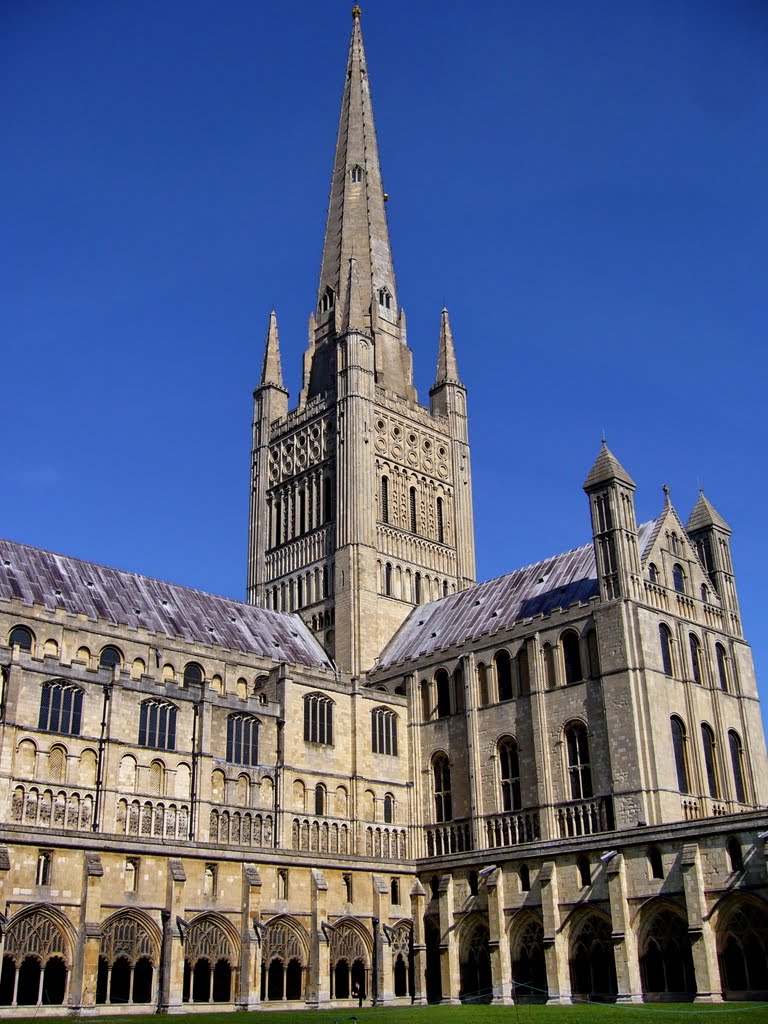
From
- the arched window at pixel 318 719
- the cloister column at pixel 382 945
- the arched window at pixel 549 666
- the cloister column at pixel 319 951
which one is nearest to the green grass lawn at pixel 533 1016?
the cloister column at pixel 319 951

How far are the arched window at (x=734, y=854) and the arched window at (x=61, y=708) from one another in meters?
30.3

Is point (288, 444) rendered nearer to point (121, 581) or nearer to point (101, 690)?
point (121, 581)

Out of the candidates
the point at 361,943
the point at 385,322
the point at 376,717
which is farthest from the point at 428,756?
the point at 385,322

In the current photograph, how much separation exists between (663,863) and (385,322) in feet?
172

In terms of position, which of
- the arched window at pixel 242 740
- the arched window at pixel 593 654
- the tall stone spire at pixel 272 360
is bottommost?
the arched window at pixel 242 740

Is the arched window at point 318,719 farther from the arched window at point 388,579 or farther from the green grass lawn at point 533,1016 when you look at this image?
the green grass lawn at point 533,1016

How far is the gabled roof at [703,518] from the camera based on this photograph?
6575 centimetres

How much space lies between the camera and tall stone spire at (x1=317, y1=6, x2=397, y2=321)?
88.6 metres

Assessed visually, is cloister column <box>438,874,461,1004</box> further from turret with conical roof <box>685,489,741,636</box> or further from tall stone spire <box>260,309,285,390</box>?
tall stone spire <box>260,309,285,390</box>

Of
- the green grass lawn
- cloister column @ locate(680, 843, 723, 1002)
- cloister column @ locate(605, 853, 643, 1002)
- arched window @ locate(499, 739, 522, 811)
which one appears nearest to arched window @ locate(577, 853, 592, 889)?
cloister column @ locate(605, 853, 643, 1002)

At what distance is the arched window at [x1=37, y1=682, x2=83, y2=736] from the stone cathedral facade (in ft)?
0.39

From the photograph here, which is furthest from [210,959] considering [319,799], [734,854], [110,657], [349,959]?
[734,854]

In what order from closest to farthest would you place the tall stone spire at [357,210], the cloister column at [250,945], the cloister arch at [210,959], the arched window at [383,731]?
the cloister arch at [210,959]
the cloister column at [250,945]
the arched window at [383,731]
the tall stone spire at [357,210]

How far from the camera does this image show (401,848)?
63969mm
